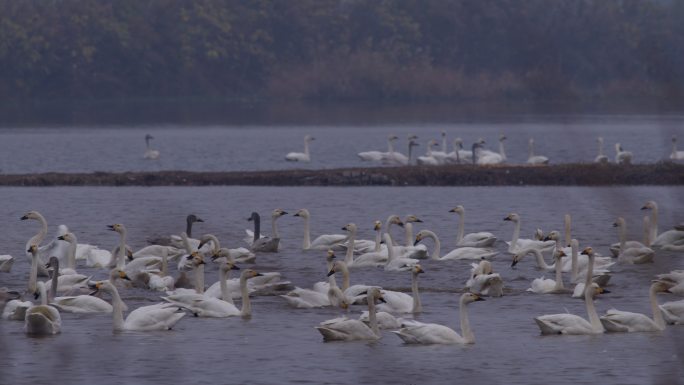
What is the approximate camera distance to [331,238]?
20.2 meters

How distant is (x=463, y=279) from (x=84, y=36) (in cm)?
7454

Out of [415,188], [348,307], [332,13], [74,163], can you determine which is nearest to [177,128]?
[332,13]

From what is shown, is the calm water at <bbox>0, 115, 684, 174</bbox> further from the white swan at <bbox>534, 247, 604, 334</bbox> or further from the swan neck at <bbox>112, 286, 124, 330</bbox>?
the swan neck at <bbox>112, 286, 124, 330</bbox>

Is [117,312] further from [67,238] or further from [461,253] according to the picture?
[461,253]

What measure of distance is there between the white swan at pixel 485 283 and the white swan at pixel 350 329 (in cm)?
272

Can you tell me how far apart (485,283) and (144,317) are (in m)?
3.80

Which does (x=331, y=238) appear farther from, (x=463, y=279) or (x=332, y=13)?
(x=332, y=13)

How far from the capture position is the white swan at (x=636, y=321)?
12352 millimetres

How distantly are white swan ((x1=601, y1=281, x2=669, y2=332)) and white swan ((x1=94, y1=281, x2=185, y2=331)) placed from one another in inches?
149

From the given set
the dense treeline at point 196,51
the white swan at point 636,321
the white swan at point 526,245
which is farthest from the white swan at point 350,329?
the dense treeline at point 196,51

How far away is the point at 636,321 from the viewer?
1237 cm

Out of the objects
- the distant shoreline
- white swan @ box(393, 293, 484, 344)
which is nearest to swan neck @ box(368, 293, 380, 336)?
white swan @ box(393, 293, 484, 344)

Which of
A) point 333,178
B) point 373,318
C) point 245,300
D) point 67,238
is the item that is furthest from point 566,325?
point 333,178

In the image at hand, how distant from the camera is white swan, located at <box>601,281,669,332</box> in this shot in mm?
12352
